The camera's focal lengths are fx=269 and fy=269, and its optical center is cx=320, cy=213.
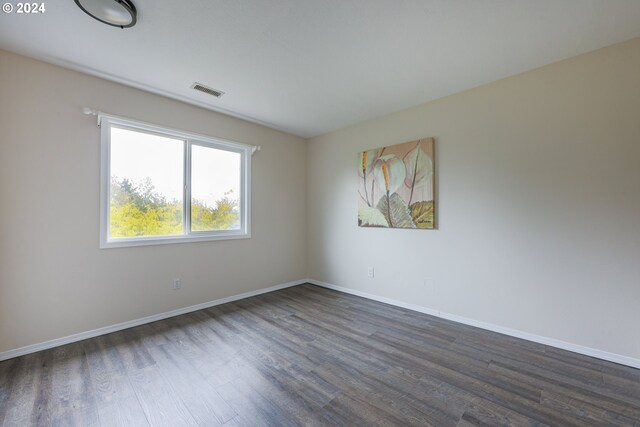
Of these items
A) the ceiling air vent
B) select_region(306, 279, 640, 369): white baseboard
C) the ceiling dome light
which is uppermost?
the ceiling air vent

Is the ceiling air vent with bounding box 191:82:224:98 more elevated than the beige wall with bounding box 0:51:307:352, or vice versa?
the ceiling air vent with bounding box 191:82:224:98

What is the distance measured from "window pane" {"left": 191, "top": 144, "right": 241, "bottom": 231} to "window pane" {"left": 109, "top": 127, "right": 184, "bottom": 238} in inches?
7.2

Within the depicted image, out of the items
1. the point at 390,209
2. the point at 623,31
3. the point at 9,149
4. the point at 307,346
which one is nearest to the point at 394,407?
the point at 307,346

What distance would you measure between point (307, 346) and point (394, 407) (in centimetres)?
97

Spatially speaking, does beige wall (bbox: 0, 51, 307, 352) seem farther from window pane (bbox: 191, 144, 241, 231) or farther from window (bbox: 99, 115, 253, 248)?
window pane (bbox: 191, 144, 241, 231)

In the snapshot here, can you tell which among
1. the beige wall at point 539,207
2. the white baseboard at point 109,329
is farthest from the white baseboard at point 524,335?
the white baseboard at point 109,329

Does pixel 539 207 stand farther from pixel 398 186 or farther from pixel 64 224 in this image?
pixel 64 224

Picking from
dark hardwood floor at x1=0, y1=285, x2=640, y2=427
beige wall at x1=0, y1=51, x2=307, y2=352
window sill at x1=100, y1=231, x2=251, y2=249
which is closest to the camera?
dark hardwood floor at x1=0, y1=285, x2=640, y2=427

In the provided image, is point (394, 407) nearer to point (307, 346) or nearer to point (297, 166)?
point (307, 346)

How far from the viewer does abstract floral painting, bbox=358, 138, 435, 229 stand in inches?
127

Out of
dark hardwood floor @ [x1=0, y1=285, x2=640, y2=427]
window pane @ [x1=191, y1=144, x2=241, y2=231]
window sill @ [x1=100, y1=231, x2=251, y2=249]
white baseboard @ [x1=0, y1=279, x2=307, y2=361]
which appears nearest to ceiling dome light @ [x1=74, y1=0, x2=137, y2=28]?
window pane @ [x1=191, y1=144, x2=241, y2=231]

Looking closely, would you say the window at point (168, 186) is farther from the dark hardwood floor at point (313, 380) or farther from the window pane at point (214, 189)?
the dark hardwood floor at point (313, 380)

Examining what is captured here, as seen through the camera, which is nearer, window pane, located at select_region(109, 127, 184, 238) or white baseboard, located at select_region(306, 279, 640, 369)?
white baseboard, located at select_region(306, 279, 640, 369)

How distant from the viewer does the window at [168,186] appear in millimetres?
2783
